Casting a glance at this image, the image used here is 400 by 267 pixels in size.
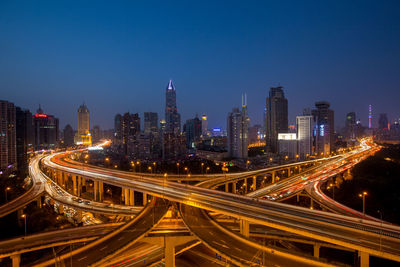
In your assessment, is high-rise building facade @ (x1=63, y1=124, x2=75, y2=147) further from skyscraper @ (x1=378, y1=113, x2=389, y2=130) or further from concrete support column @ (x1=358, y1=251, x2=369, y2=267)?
skyscraper @ (x1=378, y1=113, x2=389, y2=130)

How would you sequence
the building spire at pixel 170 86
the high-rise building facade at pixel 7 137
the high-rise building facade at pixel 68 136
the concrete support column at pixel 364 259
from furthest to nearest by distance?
the building spire at pixel 170 86
the high-rise building facade at pixel 68 136
the high-rise building facade at pixel 7 137
the concrete support column at pixel 364 259

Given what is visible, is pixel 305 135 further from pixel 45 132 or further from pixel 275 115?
pixel 45 132

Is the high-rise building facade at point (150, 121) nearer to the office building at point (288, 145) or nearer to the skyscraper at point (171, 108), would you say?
the skyscraper at point (171, 108)

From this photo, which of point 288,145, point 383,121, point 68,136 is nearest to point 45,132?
point 68,136

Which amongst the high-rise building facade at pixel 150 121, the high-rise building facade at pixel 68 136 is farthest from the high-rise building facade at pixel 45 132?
the high-rise building facade at pixel 150 121

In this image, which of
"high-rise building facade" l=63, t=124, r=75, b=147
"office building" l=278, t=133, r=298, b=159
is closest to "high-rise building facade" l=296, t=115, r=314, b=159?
"office building" l=278, t=133, r=298, b=159

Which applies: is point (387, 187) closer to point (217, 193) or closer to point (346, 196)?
point (346, 196)
